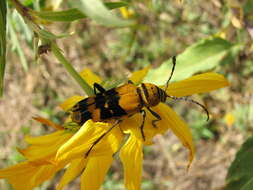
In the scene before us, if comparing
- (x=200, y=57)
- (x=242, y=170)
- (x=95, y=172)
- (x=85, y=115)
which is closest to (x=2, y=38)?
→ (x=85, y=115)

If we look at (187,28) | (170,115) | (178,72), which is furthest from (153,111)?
(187,28)

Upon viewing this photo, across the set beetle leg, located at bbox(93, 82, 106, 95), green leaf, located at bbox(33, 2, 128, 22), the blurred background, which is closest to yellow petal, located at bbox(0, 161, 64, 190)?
beetle leg, located at bbox(93, 82, 106, 95)

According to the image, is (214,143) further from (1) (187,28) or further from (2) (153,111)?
(2) (153,111)

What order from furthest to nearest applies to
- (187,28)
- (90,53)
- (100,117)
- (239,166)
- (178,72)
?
1. (90,53)
2. (187,28)
3. (178,72)
4. (239,166)
5. (100,117)

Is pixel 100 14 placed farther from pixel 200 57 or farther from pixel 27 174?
pixel 200 57

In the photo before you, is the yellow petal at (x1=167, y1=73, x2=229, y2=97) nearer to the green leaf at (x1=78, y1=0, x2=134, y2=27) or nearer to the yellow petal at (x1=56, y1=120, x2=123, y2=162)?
the yellow petal at (x1=56, y1=120, x2=123, y2=162)

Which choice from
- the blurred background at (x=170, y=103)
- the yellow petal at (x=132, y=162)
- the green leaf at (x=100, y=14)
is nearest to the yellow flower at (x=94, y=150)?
the yellow petal at (x=132, y=162)
